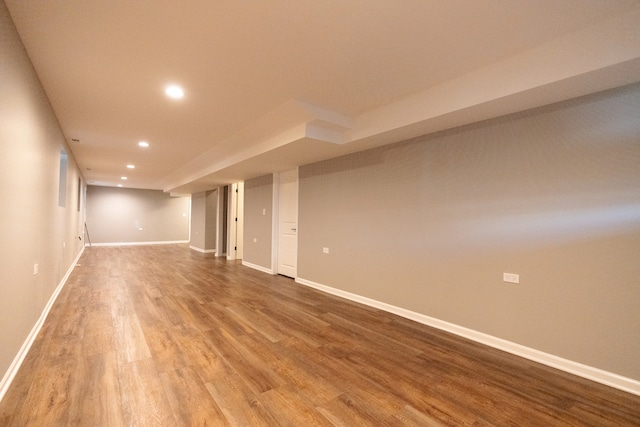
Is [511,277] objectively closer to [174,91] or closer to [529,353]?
[529,353]

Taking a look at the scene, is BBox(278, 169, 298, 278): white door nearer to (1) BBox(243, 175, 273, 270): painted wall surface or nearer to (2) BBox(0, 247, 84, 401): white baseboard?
(1) BBox(243, 175, 273, 270): painted wall surface

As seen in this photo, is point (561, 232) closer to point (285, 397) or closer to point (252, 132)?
point (285, 397)

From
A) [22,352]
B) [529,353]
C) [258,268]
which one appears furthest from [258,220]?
[529,353]

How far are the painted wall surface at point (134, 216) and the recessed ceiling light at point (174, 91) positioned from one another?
10.8m

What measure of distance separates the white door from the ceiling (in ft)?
6.70

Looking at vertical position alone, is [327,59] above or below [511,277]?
above

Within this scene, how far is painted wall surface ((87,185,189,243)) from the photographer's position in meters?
11.0

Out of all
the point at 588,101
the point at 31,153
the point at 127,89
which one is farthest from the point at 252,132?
the point at 588,101

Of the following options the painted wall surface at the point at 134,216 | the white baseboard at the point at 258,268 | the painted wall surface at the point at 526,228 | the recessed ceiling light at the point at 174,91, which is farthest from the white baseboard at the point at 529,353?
the painted wall surface at the point at 134,216

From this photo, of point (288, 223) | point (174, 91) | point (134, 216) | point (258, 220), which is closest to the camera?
point (174, 91)

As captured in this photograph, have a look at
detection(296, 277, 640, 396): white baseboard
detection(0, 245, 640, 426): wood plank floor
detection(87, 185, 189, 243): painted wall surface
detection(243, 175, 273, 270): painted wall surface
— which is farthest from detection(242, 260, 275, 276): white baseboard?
detection(87, 185, 189, 243): painted wall surface

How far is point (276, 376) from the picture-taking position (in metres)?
2.11

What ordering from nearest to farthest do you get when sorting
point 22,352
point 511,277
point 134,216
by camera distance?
point 22,352, point 511,277, point 134,216

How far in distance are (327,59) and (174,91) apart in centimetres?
173
